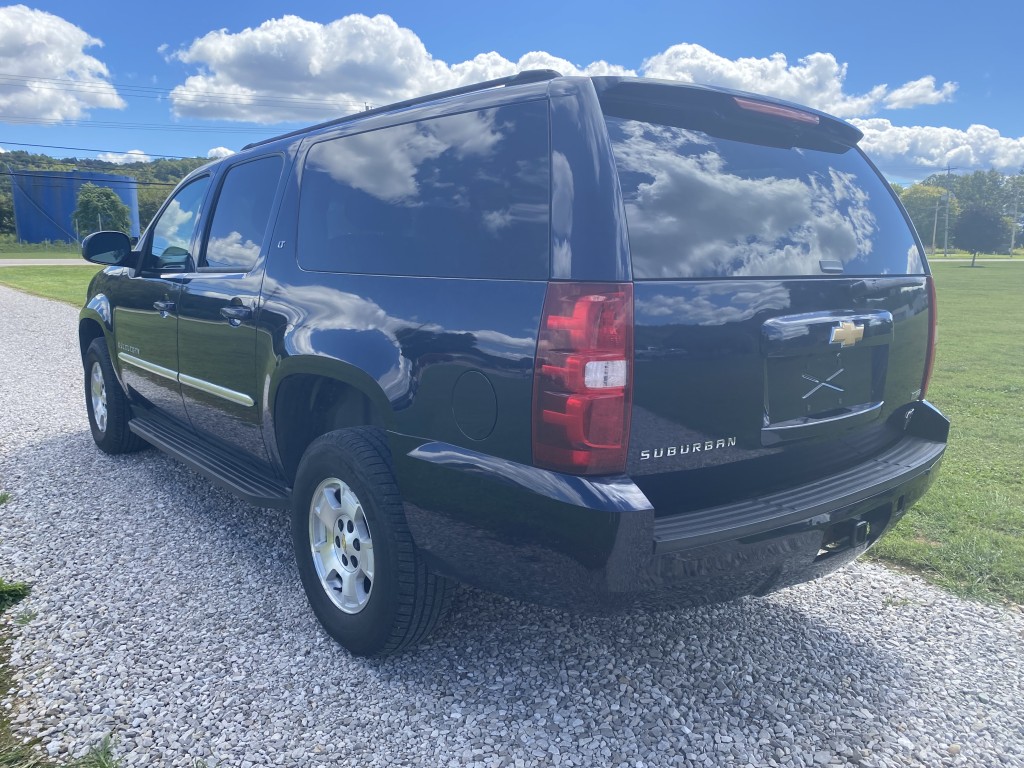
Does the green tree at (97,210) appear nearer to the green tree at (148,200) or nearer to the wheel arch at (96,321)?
the green tree at (148,200)

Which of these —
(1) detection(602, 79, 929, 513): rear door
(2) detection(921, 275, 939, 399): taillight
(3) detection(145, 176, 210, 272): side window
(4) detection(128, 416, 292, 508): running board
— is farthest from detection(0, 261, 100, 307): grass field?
(2) detection(921, 275, 939, 399): taillight

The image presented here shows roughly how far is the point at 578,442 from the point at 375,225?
1283 mm

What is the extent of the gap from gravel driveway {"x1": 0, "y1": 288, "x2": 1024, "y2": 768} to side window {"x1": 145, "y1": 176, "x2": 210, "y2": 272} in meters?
1.57

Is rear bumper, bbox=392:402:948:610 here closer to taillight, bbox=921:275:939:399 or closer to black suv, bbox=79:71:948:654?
black suv, bbox=79:71:948:654

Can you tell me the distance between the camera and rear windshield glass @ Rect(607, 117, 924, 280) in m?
2.22

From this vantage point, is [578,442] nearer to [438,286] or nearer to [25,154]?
[438,286]

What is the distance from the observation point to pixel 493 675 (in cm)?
274

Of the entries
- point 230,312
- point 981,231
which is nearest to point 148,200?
point 981,231

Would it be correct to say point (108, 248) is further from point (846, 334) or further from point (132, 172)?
point (132, 172)

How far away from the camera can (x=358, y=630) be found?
9.03 feet

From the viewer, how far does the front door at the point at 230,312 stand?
11.1ft

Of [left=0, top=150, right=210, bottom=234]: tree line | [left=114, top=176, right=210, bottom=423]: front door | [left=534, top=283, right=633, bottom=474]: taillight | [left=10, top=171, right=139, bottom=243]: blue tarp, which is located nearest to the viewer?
[left=534, top=283, right=633, bottom=474]: taillight

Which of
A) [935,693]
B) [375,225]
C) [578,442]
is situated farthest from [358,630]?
[935,693]

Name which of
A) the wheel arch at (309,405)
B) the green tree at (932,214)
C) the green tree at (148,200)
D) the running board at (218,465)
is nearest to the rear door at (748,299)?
the wheel arch at (309,405)
